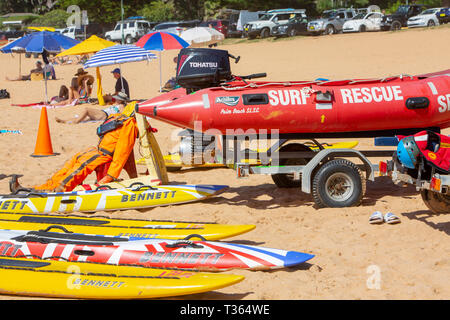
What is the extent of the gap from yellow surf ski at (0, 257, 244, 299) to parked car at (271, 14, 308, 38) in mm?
32804

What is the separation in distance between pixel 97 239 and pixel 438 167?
3.66 metres

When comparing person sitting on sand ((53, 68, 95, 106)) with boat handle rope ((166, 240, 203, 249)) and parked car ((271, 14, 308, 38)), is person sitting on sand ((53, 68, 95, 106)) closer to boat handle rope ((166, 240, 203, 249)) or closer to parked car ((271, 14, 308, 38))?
boat handle rope ((166, 240, 203, 249))

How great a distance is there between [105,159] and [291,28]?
97.5 feet

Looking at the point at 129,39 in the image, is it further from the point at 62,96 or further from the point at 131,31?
the point at 62,96

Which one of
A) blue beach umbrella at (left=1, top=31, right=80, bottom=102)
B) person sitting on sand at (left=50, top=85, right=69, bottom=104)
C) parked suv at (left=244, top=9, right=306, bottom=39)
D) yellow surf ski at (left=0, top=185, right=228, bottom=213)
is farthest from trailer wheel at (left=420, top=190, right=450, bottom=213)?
parked suv at (left=244, top=9, right=306, bottom=39)

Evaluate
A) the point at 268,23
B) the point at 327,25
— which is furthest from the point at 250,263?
the point at 268,23

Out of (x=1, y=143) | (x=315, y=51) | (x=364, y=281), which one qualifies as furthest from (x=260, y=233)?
(x=315, y=51)

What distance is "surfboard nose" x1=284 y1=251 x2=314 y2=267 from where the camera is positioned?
5871 mm

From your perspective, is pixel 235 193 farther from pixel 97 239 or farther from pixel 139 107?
pixel 97 239

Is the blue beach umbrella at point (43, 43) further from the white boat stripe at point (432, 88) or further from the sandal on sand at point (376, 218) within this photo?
the sandal on sand at point (376, 218)

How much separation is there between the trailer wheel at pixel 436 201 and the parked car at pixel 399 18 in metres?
29.2

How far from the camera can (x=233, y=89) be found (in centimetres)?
820

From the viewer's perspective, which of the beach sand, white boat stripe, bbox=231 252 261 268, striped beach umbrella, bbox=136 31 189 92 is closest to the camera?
the beach sand

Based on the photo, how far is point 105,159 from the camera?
907 cm
